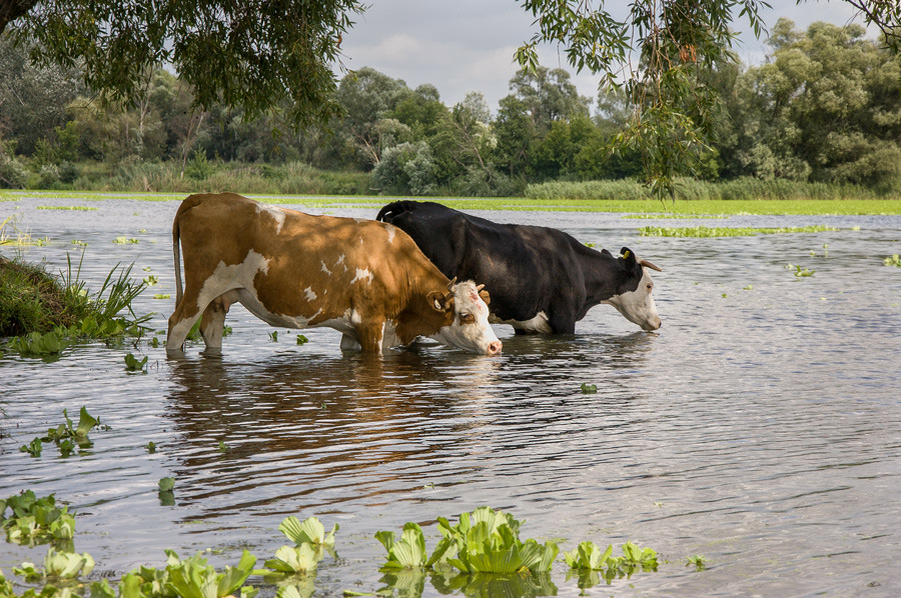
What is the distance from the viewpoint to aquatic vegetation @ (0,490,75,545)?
4.41 m

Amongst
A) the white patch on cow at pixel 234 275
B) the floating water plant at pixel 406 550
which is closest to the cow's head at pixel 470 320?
the white patch on cow at pixel 234 275

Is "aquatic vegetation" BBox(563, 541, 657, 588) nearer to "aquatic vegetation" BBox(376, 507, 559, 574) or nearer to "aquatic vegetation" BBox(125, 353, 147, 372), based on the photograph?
"aquatic vegetation" BBox(376, 507, 559, 574)

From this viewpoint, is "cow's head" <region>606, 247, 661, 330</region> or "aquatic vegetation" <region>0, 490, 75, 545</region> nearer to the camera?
"aquatic vegetation" <region>0, 490, 75, 545</region>

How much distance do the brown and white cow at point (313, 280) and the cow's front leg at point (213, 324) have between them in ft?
0.04

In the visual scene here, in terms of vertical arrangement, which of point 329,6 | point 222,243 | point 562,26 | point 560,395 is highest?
point 329,6

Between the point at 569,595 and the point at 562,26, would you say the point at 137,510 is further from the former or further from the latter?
the point at 562,26

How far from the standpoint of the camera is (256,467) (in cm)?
586

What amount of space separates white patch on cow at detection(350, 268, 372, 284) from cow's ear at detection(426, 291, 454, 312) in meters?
0.78

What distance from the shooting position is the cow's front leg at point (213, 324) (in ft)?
35.7

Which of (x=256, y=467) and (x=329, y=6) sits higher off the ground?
(x=329, y=6)

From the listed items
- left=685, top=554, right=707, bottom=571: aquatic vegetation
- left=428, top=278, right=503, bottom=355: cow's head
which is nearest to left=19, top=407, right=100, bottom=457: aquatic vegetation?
left=685, top=554, right=707, bottom=571: aquatic vegetation

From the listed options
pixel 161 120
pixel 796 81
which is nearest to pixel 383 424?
pixel 796 81

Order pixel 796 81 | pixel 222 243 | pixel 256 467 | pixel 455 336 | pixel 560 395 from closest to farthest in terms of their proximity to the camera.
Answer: pixel 256 467, pixel 560 395, pixel 222 243, pixel 455 336, pixel 796 81

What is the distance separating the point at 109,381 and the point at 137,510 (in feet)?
14.2
